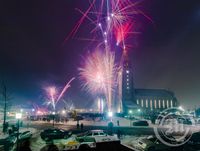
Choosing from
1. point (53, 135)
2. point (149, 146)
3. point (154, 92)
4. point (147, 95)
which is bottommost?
point (149, 146)

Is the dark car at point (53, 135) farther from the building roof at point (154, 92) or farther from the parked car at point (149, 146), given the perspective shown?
the building roof at point (154, 92)

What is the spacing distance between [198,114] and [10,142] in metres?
64.0

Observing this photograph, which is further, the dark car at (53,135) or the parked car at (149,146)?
the dark car at (53,135)

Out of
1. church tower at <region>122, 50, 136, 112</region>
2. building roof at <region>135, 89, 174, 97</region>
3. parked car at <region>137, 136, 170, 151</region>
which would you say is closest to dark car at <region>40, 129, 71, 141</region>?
parked car at <region>137, 136, 170, 151</region>

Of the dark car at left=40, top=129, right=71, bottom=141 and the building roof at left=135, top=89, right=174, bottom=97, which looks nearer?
the dark car at left=40, top=129, right=71, bottom=141

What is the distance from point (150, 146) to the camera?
764 inches

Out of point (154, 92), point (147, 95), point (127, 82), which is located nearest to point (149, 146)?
point (127, 82)

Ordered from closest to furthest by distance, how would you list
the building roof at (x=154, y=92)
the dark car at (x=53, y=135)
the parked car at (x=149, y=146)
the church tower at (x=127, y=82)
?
the parked car at (x=149, y=146) < the dark car at (x=53, y=135) < the church tower at (x=127, y=82) < the building roof at (x=154, y=92)

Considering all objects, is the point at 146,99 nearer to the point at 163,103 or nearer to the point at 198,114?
the point at 163,103

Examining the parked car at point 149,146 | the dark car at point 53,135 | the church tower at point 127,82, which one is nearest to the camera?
the parked car at point 149,146

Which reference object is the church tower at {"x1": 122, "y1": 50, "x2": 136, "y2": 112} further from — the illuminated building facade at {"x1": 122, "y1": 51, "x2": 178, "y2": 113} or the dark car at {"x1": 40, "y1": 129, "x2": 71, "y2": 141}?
the dark car at {"x1": 40, "y1": 129, "x2": 71, "y2": 141}

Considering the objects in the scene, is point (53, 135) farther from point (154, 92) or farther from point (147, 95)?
point (154, 92)

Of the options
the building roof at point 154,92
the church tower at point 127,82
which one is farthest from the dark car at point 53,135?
the building roof at point 154,92

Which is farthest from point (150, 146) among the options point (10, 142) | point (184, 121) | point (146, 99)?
point (146, 99)
